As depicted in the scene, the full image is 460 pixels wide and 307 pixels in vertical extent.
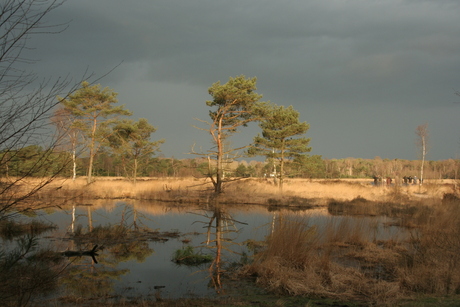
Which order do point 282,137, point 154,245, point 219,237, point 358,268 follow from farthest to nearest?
point 282,137 < point 219,237 < point 154,245 < point 358,268

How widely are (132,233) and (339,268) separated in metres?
7.76

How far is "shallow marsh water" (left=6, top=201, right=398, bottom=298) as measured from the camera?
7466 mm

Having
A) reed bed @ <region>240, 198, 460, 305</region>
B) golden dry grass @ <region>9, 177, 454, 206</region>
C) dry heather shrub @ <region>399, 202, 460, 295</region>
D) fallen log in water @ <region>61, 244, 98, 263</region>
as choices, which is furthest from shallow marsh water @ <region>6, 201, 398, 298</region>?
golden dry grass @ <region>9, 177, 454, 206</region>

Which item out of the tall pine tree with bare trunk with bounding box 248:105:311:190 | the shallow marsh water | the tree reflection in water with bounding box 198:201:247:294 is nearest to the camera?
the shallow marsh water

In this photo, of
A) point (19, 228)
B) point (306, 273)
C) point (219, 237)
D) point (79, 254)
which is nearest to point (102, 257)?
point (79, 254)

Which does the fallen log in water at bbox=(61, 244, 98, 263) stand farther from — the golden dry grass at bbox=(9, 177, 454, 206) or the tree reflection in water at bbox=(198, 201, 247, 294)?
the golden dry grass at bbox=(9, 177, 454, 206)

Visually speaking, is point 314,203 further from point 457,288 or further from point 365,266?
point 457,288

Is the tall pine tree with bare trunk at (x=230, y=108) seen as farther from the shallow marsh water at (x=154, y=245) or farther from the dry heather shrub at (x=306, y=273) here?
the dry heather shrub at (x=306, y=273)

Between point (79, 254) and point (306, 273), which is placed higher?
point (306, 273)

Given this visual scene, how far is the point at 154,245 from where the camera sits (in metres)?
11.7

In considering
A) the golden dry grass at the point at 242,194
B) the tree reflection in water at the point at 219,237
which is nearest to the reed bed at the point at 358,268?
the tree reflection in water at the point at 219,237

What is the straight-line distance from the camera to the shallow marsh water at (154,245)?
24.5 ft

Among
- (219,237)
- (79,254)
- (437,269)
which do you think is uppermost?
(437,269)

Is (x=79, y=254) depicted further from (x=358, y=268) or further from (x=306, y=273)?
(x=358, y=268)
